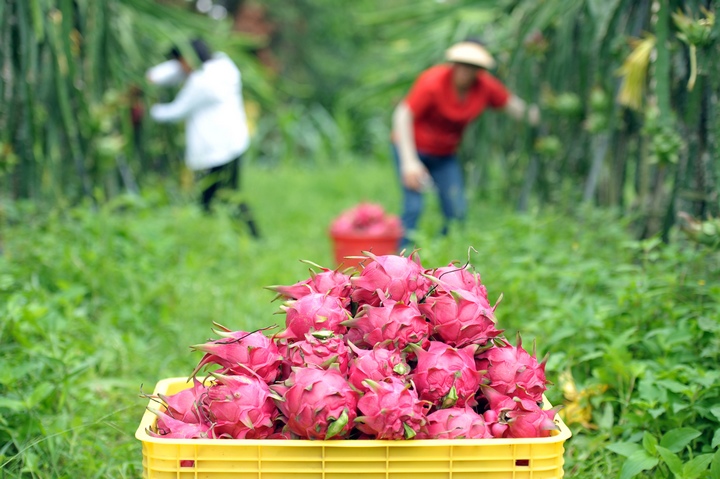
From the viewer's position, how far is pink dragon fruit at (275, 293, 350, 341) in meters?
1.54

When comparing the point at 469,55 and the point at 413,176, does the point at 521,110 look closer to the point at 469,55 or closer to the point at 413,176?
the point at 469,55

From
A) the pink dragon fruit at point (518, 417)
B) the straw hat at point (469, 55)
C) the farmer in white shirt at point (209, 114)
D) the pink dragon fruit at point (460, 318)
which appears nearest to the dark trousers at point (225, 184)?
the farmer in white shirt at point (209, 114)

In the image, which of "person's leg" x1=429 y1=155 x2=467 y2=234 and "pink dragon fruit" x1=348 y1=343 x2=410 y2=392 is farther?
"person's leg" x1=429 y1=155 x2=467 y2=234

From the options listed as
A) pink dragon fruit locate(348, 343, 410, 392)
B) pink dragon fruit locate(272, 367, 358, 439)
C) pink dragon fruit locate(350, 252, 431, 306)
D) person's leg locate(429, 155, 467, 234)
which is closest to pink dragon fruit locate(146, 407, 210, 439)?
pink dragon fruit locate(272, 367, 358, 439)

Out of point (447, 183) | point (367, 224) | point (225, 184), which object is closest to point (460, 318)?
point (367, 224)

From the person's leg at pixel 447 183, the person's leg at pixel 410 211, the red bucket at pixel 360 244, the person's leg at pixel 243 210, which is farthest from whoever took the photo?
the person's leg at pixel 243 210

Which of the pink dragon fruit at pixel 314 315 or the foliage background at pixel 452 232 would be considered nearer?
the pink dragon fruit at pixel 314 315

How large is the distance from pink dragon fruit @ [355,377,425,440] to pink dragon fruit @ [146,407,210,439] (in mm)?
295

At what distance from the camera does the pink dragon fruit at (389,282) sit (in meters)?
1.58

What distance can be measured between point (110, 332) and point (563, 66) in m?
2.48

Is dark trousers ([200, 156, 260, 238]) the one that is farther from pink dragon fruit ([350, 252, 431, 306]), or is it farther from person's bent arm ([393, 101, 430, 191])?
pink dragon fruit ([350, 252, 431, 306])

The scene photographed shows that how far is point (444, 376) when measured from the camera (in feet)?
4.81

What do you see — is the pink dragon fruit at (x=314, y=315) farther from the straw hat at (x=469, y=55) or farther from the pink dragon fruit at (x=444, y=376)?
the straw hat at (x=469, y=55)

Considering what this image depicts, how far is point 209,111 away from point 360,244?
4.47 ft
